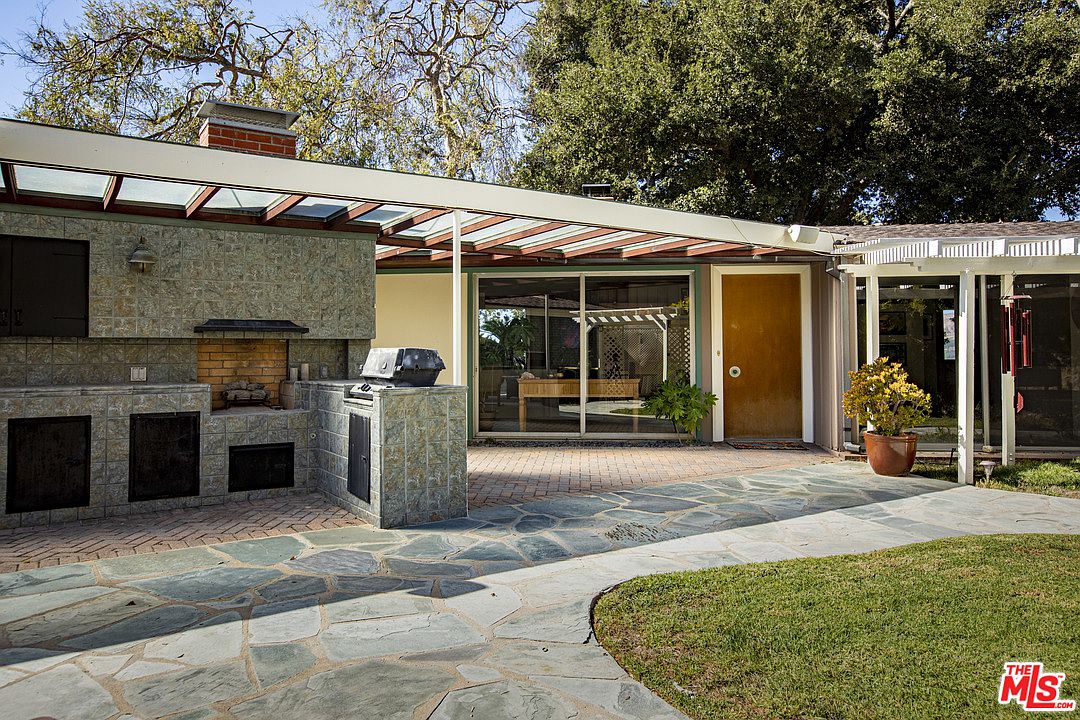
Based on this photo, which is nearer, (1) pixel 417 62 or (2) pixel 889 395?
(2) pixel 889 395

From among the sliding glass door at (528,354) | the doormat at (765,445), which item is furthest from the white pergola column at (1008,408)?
the sliding glass door at (528,354)

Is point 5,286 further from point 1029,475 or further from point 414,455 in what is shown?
point 1029,475

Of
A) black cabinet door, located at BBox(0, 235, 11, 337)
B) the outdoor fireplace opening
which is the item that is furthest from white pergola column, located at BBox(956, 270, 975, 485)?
black cabinet door, located at BBox(0, 235, 11, 337)

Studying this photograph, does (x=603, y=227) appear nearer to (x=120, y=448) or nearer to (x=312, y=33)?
(x=120, y=448)

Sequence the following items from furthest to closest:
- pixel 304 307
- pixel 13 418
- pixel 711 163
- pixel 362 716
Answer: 1. pixel 711 163
2. pixel 304 307
3. pixel 13 418
4. pixel 362 716

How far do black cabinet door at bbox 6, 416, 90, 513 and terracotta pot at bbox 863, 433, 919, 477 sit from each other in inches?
279

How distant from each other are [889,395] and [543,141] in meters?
10.5

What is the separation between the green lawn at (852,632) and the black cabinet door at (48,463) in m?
4.14

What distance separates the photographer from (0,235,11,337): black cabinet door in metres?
5.56

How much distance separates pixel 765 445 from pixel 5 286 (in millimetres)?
8241

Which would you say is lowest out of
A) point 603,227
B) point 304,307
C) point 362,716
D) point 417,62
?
point 362,716

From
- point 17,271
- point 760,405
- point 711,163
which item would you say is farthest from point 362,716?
point 711,163

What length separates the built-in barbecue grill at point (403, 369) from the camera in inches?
205

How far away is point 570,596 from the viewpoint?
3.73m
